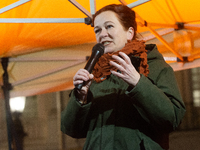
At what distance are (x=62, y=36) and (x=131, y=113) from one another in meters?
2.33

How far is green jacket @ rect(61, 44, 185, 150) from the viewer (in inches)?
35.1

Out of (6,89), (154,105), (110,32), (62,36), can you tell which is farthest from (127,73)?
(6,89)

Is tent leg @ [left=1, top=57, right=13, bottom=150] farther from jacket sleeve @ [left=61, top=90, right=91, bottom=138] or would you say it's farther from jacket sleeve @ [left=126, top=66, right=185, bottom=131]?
jacket sleeve @ [left=126, top=66, right=185, bottom=131]

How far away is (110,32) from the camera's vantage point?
1.13m

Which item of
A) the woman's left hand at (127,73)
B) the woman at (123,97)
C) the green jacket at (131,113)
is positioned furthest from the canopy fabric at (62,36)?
the woman's left hand at (127,73)

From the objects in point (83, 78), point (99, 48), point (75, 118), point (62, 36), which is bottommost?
point (75, 118)

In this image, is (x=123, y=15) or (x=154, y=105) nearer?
(x=154, y=105)

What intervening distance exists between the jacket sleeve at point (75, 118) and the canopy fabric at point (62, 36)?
125cm

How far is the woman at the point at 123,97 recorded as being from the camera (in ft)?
2.92

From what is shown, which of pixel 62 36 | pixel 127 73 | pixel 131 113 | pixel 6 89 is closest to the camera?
pixel 127 73

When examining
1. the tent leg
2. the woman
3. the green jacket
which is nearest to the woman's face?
the woman

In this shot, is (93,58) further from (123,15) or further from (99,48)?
(123,15)

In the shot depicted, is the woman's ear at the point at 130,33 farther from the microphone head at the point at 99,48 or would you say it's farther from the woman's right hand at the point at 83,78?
the woman's right hand at the point at 83,78

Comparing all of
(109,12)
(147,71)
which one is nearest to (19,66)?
(109,12)
